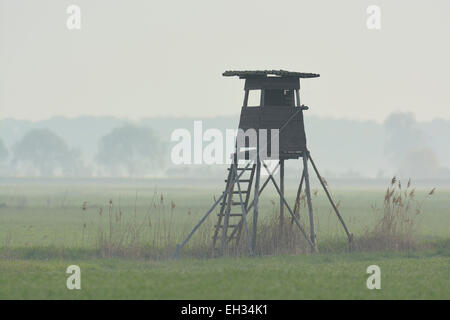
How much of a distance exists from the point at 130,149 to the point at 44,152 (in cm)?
1716

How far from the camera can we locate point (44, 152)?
568 feet

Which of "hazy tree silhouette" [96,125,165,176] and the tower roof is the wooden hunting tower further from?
"hazy tree silhouette" [96,125,165,176]

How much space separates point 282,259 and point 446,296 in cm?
659

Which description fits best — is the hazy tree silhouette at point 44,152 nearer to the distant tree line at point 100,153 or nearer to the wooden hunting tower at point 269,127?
Result: the distant tree line at point 100,153

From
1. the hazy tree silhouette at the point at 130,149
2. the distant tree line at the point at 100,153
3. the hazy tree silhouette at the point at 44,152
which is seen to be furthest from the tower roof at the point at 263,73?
the hazy tree silhouette at the point at 130,149

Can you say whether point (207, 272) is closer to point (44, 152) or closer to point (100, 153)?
point (44, 152)

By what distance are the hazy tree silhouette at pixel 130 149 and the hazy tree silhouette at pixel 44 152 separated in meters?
6.96

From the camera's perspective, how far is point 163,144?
185m

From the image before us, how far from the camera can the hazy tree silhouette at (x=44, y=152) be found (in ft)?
558

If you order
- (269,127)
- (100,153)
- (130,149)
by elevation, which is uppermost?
(269,127)

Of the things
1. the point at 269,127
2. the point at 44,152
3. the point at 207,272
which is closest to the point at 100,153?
the point at 44,152
